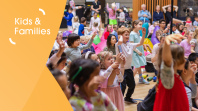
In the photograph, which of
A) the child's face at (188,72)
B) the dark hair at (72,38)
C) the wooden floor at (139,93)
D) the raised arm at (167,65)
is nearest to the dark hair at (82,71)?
the raised arm at (167,65)

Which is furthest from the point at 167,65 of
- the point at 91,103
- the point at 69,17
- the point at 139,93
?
the point at 69,17

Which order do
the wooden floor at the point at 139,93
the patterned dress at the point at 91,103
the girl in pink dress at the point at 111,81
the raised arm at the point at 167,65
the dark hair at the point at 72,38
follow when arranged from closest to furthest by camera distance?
the patterned dress at the point at 91,103, the raised arm at the point at 167,65, the girl in pink dress at the point at 111,81, the dark hair at the point at 72,38, the wooden floor at the point at 139,93

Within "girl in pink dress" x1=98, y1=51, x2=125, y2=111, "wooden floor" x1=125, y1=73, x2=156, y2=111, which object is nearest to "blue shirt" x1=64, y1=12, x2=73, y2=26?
"wooden floor" x1=125, y1=73, x2=156, y2=111

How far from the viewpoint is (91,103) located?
4.65ft

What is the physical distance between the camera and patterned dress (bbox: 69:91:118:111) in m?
1.37

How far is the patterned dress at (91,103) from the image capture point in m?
1.37

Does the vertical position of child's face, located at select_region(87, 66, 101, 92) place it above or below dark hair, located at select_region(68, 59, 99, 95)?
below

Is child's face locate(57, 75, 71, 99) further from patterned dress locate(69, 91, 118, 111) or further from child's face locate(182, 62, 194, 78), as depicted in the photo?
child's face locate(182, 62, 194, 78)

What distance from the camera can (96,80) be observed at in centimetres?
141

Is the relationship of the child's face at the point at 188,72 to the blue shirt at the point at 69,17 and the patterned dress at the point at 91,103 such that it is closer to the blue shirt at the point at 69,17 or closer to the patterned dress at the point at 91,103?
the patterned dress at the point at 91,103

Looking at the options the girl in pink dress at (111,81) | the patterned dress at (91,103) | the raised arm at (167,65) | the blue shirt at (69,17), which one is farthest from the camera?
the blue shirt at (69,17)

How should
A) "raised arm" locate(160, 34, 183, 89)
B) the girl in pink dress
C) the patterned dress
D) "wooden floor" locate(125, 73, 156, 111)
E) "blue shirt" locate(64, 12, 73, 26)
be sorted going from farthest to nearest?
"blue shirt" locate(64, 12, 73, 26), "wooden floor" locate(125, 73, 156, 111), the girl in pink dress, "raised arm" locate(160, 34, 183, 89), the patterned dress

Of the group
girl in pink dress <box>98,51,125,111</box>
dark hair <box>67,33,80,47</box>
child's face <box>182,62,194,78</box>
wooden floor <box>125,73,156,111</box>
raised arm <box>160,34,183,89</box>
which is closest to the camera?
raised arm <box>160,34,183,89</box>

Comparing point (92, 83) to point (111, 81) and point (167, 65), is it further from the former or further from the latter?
point (111, 81)
